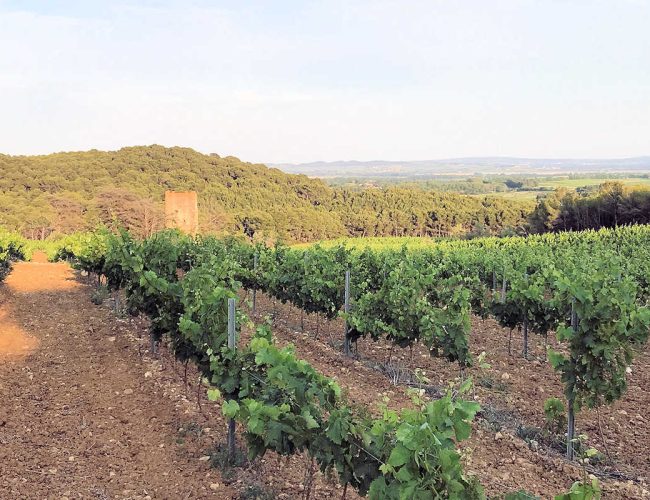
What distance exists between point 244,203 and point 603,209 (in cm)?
4058

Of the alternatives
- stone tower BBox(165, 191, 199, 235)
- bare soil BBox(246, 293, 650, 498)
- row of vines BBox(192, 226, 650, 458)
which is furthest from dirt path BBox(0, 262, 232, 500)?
stone tower BBox(165, 191, 199, 235)

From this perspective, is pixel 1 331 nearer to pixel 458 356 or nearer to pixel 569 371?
pixel 458 356

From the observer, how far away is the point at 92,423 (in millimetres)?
6535

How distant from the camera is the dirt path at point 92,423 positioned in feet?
16.8

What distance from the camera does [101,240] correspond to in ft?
47.4

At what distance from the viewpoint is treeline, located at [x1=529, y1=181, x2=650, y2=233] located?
173 ft

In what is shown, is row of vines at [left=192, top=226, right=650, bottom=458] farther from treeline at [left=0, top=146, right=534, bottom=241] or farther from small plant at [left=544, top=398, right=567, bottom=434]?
treeline at [left=0, top=146, right=534, bottom=241]

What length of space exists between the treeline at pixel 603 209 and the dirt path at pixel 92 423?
163 feet

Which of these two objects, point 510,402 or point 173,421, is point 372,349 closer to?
point 510,402

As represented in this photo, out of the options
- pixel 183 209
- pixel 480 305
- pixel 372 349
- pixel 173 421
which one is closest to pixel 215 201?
pixel 183 209

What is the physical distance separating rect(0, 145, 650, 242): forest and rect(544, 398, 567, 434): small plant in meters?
36.9

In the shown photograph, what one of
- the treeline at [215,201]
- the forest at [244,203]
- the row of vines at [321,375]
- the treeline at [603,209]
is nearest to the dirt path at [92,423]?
the row of vines at [321,375]

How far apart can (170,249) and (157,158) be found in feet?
220

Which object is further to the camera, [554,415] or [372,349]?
[372,349]
